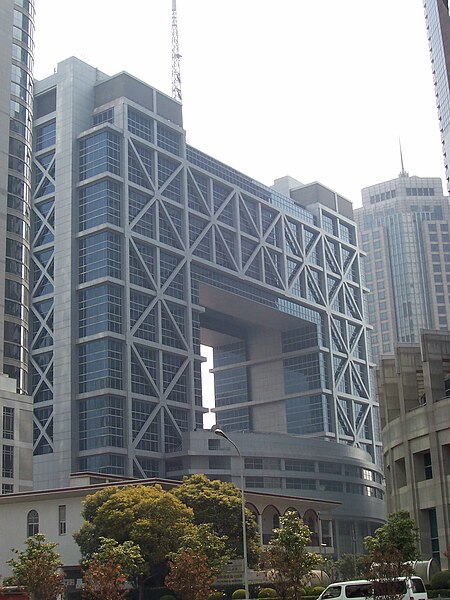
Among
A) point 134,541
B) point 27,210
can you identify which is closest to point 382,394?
point 134,541

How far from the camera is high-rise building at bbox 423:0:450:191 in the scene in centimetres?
12431

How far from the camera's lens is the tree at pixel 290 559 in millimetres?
58438

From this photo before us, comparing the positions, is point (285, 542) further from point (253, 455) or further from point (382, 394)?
point (253, 455)

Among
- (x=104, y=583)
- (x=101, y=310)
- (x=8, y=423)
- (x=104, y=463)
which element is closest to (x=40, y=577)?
(x=104, y=583)

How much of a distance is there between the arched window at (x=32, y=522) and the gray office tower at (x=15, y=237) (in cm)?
2422

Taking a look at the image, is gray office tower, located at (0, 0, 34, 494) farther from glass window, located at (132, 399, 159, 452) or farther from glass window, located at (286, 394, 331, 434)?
glass window, located at (286, 394, 331, 434)

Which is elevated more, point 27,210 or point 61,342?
point 27,210

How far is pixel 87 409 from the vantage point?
144m

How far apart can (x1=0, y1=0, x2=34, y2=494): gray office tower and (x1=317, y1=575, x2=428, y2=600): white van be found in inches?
2734

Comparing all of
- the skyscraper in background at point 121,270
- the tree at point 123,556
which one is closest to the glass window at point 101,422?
the skyscraper in background at point 121,270

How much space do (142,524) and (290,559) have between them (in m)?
19.8

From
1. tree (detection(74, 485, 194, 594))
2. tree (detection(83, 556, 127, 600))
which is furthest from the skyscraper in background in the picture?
tree (detection(83, 556, 127, 600))

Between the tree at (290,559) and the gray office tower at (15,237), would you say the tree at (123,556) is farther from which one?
the gray office tower at (15,237)

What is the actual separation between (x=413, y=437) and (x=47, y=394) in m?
81.3
